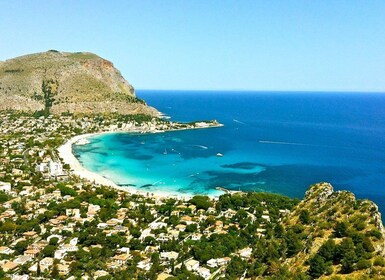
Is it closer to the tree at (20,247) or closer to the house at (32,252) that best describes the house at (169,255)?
the house at (32,252)

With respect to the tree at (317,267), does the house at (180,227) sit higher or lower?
lower

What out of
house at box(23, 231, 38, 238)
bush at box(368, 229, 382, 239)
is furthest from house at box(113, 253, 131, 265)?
bush at box(368, 229, 382, 239)

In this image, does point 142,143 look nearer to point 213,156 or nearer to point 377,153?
point 213,156

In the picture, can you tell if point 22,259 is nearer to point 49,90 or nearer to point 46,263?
point 46,263

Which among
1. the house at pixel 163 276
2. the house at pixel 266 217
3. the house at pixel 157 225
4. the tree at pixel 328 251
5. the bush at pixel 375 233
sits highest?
the bush at pixel 375 233

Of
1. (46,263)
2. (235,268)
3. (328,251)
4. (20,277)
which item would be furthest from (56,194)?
(328,251)

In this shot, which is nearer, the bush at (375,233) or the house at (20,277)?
the bush at (375,233)

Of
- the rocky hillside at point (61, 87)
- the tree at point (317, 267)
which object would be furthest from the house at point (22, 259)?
the rocky hillside at point (61, 87)
